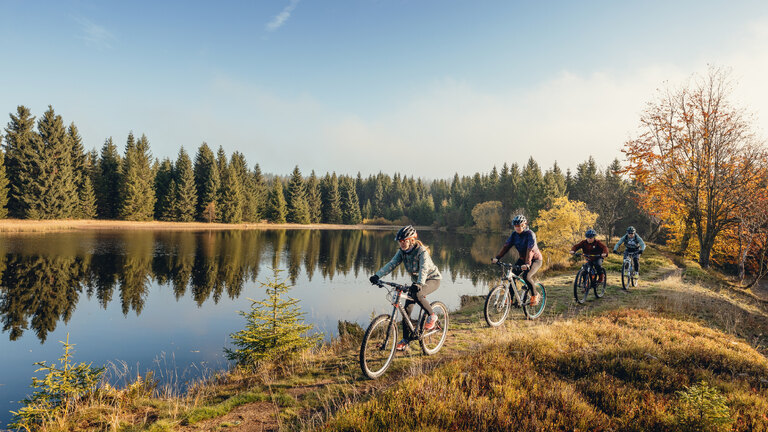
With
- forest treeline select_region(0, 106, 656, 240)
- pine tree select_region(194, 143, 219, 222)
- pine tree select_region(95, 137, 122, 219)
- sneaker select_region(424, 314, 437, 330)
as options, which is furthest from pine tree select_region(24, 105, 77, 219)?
sneaker select_region(424, 314, 437, 330)

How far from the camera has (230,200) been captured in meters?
71.0

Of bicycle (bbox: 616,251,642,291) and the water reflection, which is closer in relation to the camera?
bicycle (bbox: 616,251,642,291)

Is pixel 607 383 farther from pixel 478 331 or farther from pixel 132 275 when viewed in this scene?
pixel 132 275

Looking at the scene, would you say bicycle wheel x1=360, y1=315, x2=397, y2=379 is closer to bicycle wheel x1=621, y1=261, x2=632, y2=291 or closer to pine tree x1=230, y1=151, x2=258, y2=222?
bicycle wheel x1=621, y1=261, x2=632, y2=291

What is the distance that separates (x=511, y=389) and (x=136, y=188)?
73.0 m

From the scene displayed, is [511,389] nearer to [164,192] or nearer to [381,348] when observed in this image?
[381,348]

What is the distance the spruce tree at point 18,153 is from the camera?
4925cm

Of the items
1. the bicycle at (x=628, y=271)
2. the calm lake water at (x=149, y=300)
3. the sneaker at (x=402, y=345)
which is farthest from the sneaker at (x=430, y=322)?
the bicycle at (x=628, y=271)

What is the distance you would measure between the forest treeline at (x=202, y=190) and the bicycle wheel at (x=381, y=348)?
105 ft

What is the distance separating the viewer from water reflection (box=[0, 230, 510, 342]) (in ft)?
48.3

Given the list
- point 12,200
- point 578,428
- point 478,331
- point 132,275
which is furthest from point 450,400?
point 12,200

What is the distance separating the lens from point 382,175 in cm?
12219

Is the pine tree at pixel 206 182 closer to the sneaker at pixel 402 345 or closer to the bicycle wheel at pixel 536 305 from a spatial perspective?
the bicycle wheel at pixel 536 305

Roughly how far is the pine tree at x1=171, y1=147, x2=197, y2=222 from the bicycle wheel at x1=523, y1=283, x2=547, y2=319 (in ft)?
235
